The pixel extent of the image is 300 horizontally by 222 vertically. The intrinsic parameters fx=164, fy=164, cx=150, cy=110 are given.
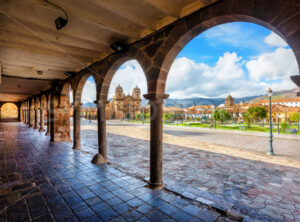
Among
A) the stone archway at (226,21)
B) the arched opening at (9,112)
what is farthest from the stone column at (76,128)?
the arched opening at (9,112)

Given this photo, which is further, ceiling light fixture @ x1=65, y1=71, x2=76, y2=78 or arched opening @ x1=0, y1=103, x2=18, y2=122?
arched opening @ x1=0, y1=103, x2=18, y2=122

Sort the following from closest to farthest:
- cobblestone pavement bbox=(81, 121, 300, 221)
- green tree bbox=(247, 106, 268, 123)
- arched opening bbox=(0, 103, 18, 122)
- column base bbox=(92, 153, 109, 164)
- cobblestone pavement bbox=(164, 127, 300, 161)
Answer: cobblestone pavement bbox=(81, 121, 300, 221) < column base bbox=(92, 153, 109, 164) < cobblestone pavement bbox=(164, 127, 300, 161) < arched opening bbox=(0, 103, 18, 122) < green tree bbox=(247, 106, 268, 123)

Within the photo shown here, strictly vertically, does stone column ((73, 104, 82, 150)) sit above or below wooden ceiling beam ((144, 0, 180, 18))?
below

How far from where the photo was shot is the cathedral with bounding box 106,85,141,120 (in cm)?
4884

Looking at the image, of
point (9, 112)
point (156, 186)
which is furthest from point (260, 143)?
point (9, 112)

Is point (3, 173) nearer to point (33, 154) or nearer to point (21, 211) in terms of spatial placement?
point (33, 154)

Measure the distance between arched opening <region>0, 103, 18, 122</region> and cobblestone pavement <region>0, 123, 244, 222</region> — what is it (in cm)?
2380

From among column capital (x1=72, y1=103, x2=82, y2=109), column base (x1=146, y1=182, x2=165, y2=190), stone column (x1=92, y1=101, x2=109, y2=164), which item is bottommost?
column base (x1=146, y1=182, x2=165, y2=190)

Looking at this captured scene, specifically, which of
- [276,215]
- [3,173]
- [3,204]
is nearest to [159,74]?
[276,215]

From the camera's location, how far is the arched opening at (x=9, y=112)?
21.5 m

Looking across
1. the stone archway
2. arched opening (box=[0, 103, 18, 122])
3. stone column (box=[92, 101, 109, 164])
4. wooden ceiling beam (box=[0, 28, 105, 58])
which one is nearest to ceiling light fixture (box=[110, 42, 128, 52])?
wooden ceiling beam (box=[0, 28, 105, 58])

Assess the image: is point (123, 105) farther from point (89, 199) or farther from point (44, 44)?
point (89, 199)

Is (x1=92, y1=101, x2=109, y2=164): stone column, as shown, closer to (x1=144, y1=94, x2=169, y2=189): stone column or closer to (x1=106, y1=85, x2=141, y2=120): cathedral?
(x1=144, y1=94, x2=169, y2=189): stone column

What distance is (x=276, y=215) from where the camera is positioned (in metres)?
2.25
